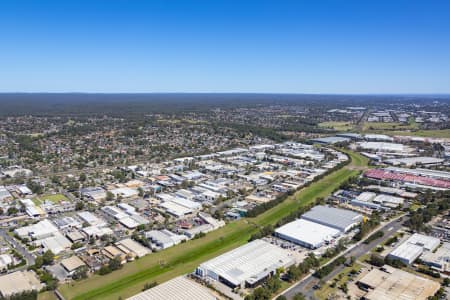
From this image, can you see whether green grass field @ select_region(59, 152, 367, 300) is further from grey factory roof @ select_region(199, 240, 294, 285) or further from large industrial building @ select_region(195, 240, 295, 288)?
grey factory roof @ select_region(199, 240, 294, 285)

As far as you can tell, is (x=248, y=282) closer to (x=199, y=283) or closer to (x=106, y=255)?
(x=199, y=283)

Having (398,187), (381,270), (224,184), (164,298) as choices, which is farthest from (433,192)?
(164,298)

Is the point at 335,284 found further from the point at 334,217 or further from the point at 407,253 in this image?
the point at 334,217

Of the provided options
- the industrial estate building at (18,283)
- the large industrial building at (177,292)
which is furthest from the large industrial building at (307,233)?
the industrial estate building at (18,283)

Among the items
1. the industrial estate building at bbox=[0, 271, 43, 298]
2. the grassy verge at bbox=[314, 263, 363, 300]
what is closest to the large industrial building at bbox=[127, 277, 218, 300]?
the grassy verge at bbox=[314, 263, 363, 300]

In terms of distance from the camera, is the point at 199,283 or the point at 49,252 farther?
the point at 49,252

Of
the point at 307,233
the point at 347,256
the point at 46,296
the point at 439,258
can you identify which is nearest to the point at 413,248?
the point at 439,258
